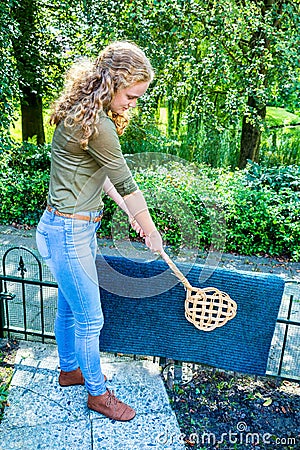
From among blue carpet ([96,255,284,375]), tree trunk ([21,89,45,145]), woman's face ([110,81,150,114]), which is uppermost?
woman's face ([110,81,150,114])

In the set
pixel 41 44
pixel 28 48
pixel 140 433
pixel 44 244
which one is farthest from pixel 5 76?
pixel 140 433

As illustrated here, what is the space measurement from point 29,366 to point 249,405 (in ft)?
4.66

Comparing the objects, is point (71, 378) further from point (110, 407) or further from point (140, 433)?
point (140, 433)

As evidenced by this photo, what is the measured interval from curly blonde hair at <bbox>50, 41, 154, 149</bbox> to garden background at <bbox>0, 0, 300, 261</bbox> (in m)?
3.38

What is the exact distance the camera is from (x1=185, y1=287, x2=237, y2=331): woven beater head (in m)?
2.45

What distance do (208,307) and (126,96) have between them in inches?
50.3

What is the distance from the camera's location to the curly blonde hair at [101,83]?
1.80 m

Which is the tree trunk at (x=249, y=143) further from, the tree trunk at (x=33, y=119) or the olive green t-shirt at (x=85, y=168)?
the olive green t-shirt at (x=85, y=168)

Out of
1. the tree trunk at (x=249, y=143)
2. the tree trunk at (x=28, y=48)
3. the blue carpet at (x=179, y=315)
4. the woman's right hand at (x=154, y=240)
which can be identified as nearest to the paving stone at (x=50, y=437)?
the blue carpet at (x=179, y=315)

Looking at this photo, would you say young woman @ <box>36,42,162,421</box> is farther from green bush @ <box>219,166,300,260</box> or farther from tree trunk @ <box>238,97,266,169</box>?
tree trunk @ <box>238,97,266,169</box>

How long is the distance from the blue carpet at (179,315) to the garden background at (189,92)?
267 centimetres

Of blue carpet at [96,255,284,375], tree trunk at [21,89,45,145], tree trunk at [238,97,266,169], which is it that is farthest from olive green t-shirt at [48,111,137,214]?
tree trunk at [21,89,45,145]

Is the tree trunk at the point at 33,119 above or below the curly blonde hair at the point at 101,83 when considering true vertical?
below

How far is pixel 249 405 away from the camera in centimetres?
265
